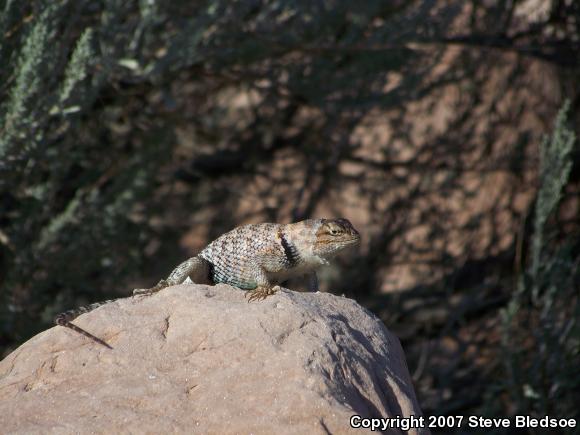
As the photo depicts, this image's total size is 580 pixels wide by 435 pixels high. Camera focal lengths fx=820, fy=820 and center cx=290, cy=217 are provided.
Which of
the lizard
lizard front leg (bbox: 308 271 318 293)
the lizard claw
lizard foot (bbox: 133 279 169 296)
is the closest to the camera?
the lizard claw

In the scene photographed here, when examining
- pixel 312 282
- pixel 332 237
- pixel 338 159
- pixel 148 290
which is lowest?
pixel 338 159

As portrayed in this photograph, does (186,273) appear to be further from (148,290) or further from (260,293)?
(260,293)

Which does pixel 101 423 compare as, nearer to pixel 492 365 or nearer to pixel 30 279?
pixel 30 279

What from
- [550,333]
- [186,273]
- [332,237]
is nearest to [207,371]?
[186,273]

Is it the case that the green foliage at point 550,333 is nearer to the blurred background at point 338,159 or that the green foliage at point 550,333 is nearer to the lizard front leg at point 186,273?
the blurred background at point 338,159

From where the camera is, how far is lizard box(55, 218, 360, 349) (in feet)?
15.8

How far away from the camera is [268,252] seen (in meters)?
4.83

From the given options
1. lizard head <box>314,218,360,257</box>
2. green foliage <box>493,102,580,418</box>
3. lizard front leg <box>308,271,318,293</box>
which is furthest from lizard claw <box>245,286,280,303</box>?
green foliage <box>493,102,580,418</box>

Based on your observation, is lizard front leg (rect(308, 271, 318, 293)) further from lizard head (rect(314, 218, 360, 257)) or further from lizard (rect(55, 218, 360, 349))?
lizard head (rect(314, 218, 360, 257))

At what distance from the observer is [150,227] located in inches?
331

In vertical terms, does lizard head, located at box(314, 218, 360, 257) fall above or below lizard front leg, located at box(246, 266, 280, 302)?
below

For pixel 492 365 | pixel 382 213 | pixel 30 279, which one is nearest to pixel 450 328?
pixel 492 365

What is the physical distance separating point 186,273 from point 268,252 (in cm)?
50

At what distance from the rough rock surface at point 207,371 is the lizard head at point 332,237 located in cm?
87
